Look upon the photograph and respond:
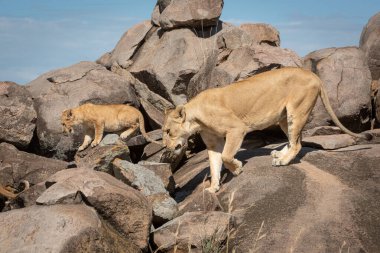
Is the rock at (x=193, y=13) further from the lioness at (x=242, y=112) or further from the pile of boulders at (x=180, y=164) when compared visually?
the lioness at (x=242, y=112)

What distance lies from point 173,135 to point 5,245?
15.0 ft

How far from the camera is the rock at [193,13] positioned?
17641mm

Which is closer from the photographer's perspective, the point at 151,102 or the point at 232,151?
the point at 232,151

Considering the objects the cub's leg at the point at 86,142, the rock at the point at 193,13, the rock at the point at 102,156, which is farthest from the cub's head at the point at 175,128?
the rock at the point at 193,13

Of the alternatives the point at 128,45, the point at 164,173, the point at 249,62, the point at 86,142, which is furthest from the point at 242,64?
the point at 128,45

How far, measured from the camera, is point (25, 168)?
14656 millimetres

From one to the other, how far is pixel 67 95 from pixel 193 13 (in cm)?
442

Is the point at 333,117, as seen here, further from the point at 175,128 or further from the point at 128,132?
the point at 128,132

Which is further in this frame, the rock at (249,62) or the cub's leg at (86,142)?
the cub's leg at (86,142)

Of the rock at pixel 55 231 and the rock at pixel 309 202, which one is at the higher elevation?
the rock at pixel 55 231

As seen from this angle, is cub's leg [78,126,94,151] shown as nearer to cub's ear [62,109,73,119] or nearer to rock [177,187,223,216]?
cub's ear [62,109,73,119]

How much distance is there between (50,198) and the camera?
825cm

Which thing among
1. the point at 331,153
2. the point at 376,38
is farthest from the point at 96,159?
the point at 376,38

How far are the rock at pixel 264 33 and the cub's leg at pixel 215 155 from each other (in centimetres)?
732
